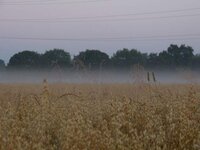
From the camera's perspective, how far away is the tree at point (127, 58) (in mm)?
43281

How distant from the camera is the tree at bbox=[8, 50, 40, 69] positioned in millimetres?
43281

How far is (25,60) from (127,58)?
9704 mm

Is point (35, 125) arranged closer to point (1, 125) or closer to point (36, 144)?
point (1, 125)

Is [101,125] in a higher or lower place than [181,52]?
lower

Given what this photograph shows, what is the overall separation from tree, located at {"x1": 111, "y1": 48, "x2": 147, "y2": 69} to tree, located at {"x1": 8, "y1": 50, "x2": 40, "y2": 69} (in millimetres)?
7246

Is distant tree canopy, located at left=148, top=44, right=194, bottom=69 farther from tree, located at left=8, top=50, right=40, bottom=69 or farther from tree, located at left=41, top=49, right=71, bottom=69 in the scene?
tree, located at left=8, top=50, right=40, bottom=69

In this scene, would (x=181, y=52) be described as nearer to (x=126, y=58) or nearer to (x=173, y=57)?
(x=173, y=57)

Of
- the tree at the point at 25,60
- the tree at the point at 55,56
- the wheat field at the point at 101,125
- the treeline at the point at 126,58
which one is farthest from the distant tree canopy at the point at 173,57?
the wheat field at the point at 101,125

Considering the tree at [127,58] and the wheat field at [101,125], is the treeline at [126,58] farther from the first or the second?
the wheat field at [101,125]

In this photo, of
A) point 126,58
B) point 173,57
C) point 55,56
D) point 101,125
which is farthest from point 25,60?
point 101,125

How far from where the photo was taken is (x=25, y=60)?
1783 inches

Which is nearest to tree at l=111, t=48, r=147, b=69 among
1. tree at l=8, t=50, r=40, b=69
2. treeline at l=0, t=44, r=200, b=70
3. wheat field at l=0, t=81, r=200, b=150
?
treeline at l=0, t=44, r=200, b=70

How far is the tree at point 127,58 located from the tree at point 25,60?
725cm

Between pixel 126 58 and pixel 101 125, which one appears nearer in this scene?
pixel 101 125
